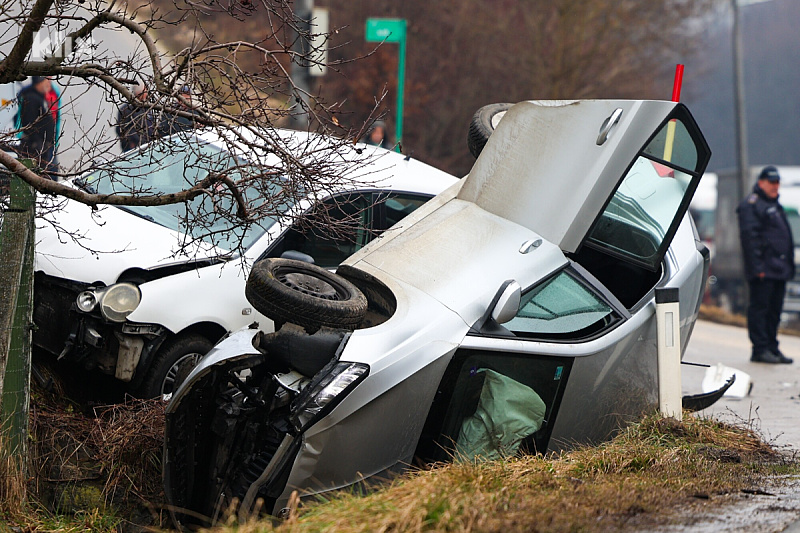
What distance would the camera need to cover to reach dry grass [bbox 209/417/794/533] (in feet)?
11.1

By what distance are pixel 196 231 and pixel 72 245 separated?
2.60 ft

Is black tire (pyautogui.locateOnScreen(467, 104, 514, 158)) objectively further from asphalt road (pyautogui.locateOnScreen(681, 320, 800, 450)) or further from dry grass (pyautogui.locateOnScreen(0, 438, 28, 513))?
dry grass (pyautogui.locateOnScreen(0, 438, 28, 513))

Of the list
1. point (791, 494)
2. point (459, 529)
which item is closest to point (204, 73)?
point (459, 529)

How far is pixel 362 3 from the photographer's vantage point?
96.8ft

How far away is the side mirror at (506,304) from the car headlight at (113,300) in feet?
7.46

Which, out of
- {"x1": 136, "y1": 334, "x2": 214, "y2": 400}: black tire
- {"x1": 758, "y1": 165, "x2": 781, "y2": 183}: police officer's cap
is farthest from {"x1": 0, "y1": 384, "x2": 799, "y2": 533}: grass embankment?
{"x1": 758, "y1": 165, "x2": 781, "y2": 183}: police officer's cap

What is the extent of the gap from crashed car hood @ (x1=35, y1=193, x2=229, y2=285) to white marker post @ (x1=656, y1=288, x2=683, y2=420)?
2636mm

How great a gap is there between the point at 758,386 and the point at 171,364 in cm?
593

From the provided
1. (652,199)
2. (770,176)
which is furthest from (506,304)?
(770,176)

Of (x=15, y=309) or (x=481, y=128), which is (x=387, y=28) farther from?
(x=15, y=309)

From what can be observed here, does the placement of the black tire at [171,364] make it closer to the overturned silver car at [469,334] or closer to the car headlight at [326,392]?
the overturned silver car at [469,334]

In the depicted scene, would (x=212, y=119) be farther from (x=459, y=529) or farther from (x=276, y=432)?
(x=459, y=529)

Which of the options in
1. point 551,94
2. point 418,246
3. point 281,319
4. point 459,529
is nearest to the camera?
point 459,529

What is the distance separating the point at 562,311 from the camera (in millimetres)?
5043
